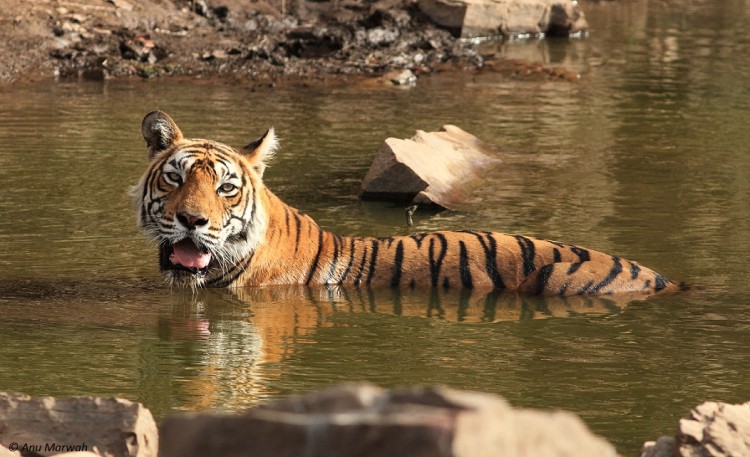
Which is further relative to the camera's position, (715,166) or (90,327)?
(715,166)

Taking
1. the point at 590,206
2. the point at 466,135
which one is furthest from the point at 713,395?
the point at 466,135

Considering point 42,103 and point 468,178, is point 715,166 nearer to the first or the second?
point 468,178

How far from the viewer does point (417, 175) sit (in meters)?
9.48

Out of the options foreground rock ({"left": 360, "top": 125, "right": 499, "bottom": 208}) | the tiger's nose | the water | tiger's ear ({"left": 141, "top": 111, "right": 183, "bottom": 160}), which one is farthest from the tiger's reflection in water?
foreground rock ({"left": 360, "top": 125, "right": 499, "bottom": 208})

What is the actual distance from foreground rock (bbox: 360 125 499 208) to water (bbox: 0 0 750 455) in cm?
17

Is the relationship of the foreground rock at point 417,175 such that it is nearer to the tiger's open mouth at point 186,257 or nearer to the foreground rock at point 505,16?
the tiger's open mouth at point 186,257

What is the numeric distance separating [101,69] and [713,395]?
10.8 meters

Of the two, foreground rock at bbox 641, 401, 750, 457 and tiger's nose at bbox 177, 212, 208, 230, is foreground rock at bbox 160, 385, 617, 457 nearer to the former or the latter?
foreground rock at bbox 641, 401, 750, 457

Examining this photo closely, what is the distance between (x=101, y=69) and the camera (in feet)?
49.3

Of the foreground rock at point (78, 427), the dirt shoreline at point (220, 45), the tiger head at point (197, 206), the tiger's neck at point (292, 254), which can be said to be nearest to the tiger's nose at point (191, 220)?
the tiger head at point (197, 206)

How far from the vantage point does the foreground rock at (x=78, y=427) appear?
4.07 metres

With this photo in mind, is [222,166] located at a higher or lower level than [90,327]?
higher

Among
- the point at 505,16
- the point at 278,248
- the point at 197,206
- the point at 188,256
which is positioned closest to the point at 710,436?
the point at 197,206

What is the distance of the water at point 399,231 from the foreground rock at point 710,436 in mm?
747
